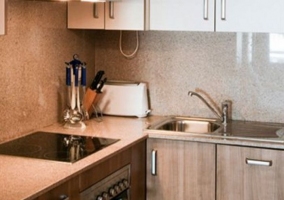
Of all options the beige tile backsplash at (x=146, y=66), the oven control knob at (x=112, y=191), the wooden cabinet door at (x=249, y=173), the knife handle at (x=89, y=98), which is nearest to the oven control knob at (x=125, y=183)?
the oven control knob at (x=112, y=191)

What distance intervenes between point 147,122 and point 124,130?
0.27 metres

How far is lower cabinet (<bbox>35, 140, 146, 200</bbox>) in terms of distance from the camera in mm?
2195

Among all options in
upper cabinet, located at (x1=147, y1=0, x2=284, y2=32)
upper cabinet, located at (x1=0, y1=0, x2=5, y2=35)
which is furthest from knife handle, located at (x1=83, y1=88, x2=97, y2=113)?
upper cabinet, located at (x1=0, y1=0, x2=5, y2=35)

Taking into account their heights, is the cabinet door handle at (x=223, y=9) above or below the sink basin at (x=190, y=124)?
above

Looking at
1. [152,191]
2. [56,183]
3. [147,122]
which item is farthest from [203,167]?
[56,183]

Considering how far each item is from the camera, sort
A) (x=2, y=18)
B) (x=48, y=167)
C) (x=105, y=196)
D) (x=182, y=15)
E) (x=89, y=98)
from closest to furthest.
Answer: (x=2, y=18) → (x=48, y=167) → (x=105, y=196) → (x=182, y=15) → (x=89, y=98)

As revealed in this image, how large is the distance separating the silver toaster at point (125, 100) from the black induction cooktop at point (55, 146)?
1.94ft

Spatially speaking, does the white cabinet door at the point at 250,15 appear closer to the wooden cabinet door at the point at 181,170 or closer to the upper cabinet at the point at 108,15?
the upper cabinet at the point at 108,15

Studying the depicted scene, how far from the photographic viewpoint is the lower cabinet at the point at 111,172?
2195mm

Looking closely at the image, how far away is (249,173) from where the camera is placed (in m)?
2.85

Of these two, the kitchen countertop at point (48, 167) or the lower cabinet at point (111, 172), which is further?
the lower cabinet at point (111, 172)

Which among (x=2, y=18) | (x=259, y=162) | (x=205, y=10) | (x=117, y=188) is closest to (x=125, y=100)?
(x=205, y=10)

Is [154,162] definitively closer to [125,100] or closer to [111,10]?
[125,100]

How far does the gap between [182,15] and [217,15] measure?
20 cm
